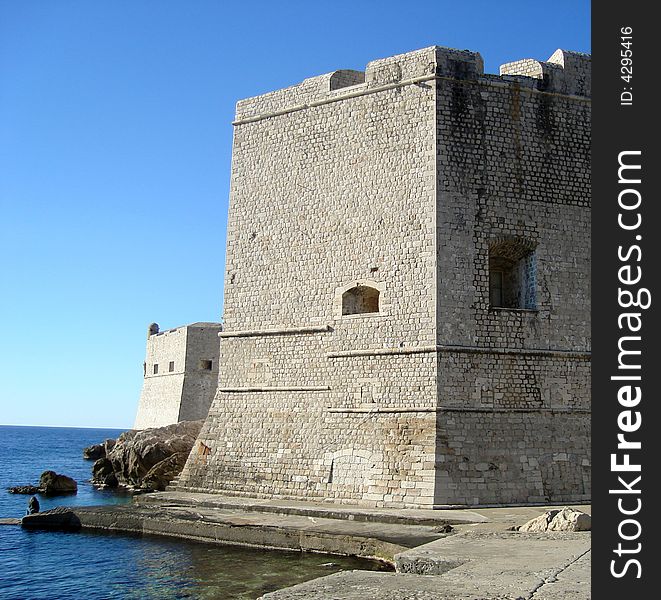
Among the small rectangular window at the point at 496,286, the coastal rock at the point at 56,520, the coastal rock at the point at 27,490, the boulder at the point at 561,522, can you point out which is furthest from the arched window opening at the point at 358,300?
the coastal rock at the point at 27,490

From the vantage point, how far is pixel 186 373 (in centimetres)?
2583

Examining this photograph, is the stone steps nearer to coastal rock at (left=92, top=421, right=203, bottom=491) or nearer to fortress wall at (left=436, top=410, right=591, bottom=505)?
fortress wall at (left=436, top=410, right=591, bottom=505)

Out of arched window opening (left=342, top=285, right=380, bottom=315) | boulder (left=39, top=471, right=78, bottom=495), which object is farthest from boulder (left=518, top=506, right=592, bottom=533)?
boulder (left=39, top=471, right=78, bottom=495)

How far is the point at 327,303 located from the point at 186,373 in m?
14.6

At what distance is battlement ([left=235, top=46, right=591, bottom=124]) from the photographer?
11961 mm

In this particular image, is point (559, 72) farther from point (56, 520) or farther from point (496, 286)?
point (56, 520)

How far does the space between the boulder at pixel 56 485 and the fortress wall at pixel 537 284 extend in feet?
40.5

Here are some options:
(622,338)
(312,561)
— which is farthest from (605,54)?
(312,561)

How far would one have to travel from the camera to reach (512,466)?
10938 mm

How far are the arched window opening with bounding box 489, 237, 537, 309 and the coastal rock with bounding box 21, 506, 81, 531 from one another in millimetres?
7730

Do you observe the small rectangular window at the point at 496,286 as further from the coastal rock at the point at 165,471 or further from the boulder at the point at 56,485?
the boulder at the point at 56,485

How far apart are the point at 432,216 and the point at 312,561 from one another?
5661 millimetres

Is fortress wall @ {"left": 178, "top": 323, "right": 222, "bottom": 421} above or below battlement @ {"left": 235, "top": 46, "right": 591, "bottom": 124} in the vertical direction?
below

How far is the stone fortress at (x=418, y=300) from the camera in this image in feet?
36.5
